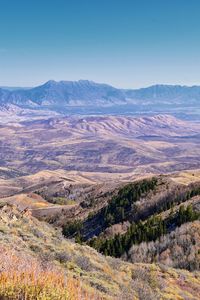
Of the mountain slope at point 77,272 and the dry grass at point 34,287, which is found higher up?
the dry grass at point 34,287

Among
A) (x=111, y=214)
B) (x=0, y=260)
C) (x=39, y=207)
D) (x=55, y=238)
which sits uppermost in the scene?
(x=0, y=260)

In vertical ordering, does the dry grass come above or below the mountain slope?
above

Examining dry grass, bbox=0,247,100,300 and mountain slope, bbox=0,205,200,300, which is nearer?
dry grass, bbox=0,247,100,300

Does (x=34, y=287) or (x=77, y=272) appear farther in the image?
(x=77, y=272)

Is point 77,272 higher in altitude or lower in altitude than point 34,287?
lower

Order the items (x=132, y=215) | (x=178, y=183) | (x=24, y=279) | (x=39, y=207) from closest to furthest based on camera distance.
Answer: (x=24, y=279)
(x=132, y=215)
(x=178, y=183)
(x=39, y=207)

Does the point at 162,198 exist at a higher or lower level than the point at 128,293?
lower

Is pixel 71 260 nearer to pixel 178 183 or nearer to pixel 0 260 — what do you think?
pixel 0 260

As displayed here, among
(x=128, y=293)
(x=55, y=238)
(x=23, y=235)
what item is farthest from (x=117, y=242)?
(x=128, y=293)

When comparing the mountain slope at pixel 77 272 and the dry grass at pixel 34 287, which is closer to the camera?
the dry grass at pixel 34 287

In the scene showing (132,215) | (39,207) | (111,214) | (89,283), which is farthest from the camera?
(39,207)

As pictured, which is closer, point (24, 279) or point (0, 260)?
point (24, 279)
